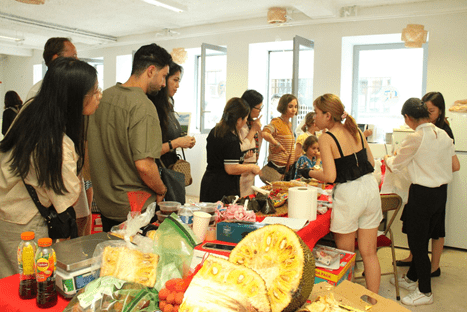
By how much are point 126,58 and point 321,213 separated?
24.6ft

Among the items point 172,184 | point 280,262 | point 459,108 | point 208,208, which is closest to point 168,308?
point 280,262

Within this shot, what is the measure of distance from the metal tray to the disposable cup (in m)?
0.43

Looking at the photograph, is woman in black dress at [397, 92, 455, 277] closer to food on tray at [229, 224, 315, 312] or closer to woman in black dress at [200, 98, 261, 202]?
woman in black dress at [200, 98, 261, 202]

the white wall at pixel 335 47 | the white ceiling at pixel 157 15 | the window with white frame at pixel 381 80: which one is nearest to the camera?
the white wall at pixel 335 47

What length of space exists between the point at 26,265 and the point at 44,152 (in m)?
0.42

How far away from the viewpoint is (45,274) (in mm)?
1162

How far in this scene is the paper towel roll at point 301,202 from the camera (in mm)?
2281

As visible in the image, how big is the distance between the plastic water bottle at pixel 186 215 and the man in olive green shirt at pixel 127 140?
266 mm

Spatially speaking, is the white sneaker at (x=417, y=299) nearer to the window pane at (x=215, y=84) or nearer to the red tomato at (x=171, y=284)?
the red tomato at (x=171, y=284)

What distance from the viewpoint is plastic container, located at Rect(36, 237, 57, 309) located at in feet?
3.78

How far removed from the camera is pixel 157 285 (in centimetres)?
111

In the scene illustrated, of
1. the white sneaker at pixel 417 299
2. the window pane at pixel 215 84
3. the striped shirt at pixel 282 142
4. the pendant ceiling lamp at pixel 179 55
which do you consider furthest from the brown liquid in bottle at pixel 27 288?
the window pane at pixel 215 84

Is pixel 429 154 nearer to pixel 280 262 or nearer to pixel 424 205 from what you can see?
pixel 424 205

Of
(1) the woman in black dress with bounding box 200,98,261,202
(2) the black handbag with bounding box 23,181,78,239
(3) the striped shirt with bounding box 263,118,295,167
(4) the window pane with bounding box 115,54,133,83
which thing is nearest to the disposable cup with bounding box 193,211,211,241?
(2) the black handbag with bounding box 23,181,78,239
